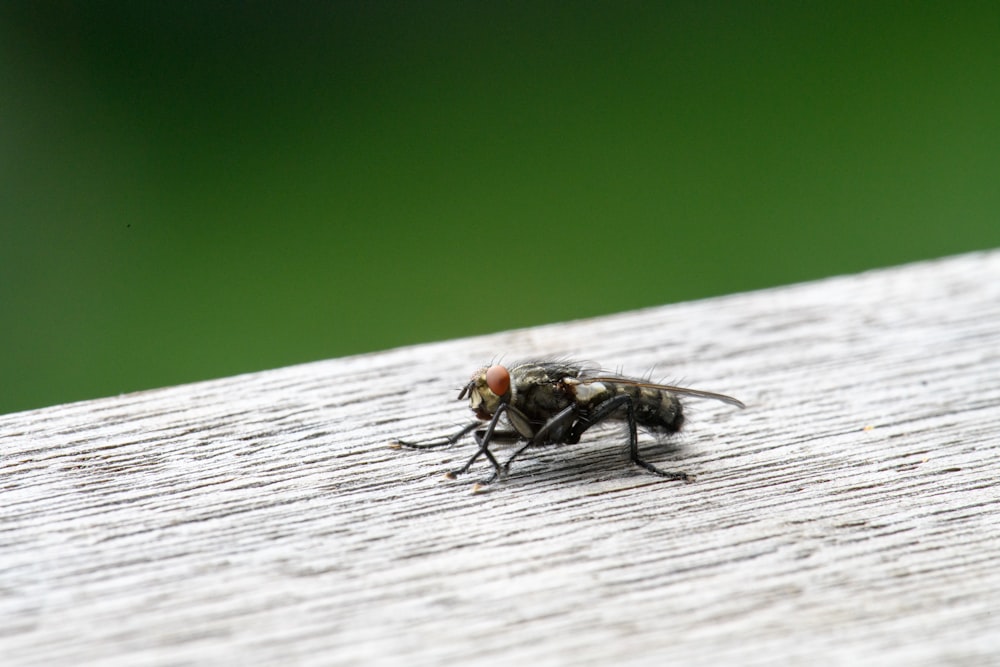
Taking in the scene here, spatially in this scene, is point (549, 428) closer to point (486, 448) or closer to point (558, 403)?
point (558, 403)

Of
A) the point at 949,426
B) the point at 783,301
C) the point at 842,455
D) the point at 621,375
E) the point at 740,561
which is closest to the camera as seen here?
the point at 740,561

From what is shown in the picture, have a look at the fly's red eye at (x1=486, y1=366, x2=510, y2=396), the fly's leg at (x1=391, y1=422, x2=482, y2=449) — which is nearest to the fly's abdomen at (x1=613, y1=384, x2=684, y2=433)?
the fly's red eye at (x1=486, y1=366, x2=510, y2=396)

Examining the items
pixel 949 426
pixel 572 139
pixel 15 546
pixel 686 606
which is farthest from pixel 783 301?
pixel 572 139

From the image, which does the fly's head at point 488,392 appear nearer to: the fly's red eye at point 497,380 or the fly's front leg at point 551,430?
the fly's red eye at point 497,380

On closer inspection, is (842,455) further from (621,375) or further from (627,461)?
(621,375)

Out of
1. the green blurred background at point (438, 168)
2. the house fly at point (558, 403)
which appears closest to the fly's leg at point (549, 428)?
the house fly at point (558, 403)

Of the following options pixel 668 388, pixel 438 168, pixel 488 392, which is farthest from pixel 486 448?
pixel 438 168

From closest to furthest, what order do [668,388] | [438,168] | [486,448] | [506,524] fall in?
[506,524] → [486,448] → [668,388] → [438,168]

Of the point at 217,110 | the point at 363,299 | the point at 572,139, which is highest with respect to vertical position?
the point at 217,110
